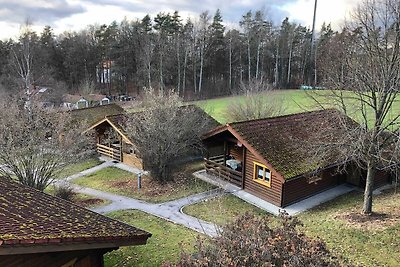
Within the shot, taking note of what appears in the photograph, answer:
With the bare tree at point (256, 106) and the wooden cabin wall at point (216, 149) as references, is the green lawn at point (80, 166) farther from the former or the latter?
the bare tree at point (256, 106)

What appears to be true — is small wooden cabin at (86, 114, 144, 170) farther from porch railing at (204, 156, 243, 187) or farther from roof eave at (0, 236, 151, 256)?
roof eave at (0, 236, 151, 256)

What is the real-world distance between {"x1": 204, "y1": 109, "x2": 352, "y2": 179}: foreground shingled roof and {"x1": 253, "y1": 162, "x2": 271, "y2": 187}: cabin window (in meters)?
0.90

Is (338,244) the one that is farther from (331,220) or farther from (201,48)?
(201,48)

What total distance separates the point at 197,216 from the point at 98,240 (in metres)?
9.76

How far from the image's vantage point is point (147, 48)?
53.3 meters

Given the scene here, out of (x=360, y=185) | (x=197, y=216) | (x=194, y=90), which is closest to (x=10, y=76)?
(x=194, y=90)

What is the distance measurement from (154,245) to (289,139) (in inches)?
398

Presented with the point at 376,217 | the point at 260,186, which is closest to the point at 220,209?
the point at 260,186

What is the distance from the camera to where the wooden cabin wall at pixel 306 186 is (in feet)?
58.9

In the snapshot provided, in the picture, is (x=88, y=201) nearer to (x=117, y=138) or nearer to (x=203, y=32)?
(x=117, y=138)

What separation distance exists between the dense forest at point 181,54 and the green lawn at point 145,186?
32253 mm

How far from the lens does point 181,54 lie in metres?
55.2

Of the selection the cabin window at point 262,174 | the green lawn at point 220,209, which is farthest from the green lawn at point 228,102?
the green lawn at point 220,209

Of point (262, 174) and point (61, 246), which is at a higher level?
point (61, 246)
